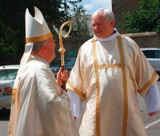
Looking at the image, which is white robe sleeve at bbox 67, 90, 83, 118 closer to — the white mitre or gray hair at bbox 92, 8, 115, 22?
gray hair at bbox 92, 8, 115, 22

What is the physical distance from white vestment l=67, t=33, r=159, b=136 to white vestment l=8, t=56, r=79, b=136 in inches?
39.0

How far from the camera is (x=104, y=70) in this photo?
4336 millimetres

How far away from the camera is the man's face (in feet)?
14.1

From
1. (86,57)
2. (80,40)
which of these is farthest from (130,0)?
(86,57)

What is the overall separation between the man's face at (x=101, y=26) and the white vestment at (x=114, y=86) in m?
0.12

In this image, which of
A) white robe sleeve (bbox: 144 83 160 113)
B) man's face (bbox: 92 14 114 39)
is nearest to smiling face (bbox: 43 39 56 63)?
man's face (bbox: 92 14 114 39)

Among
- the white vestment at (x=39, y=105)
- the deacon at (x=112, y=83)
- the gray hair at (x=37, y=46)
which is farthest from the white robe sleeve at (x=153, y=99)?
the gray hair at (x=37, y=46)

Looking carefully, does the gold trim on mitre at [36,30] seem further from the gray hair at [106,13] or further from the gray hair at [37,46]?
the gray hair at [106,13]

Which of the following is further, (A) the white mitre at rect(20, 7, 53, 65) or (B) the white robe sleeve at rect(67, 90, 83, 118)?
(B) the white robe sleeve at rect(67, 90, 83, 118)

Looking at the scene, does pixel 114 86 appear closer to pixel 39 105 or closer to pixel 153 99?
pixel 153 99

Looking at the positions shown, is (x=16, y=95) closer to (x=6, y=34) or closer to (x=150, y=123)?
Answer: (x=150, y=123)

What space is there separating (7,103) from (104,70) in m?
6.21

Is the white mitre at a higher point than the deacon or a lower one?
higher

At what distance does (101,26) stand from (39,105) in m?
1.36
